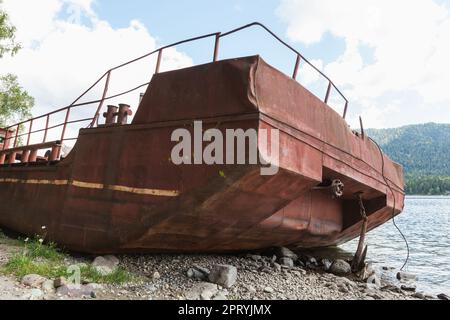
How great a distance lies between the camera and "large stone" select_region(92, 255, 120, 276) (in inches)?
207

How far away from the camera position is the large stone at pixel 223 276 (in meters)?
5.18

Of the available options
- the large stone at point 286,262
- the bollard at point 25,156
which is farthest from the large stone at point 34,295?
the bollard at point 25,156

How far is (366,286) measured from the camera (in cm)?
665

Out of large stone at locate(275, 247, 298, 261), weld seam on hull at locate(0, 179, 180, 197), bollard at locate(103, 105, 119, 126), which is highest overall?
bollard at locate(103, 105, 119, 126)

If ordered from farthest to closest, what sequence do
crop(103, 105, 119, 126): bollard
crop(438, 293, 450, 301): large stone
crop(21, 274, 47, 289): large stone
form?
1. crop(438, 293, 450, 301): large stone
2. crop(103, 105, 119, 126): bollard
3. crop(21, 274, 47, 289): large stone

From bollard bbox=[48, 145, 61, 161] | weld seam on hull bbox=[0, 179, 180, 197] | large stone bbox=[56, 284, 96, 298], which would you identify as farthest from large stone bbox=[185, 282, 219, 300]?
bollard bbox=[48, 145, 61, 161]

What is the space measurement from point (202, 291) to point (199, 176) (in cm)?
155

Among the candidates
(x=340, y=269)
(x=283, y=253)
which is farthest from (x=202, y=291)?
(x=340, y=269)

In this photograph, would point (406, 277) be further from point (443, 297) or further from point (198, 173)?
point (198, 173)

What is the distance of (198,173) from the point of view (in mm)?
4871

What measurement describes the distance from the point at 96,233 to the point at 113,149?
Answer: 1.42m

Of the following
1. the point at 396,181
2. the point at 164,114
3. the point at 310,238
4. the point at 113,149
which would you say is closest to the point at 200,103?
the point at 164,114

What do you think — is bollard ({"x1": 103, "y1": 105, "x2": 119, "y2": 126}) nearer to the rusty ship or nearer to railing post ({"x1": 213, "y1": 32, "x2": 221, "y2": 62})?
the rusty ship
